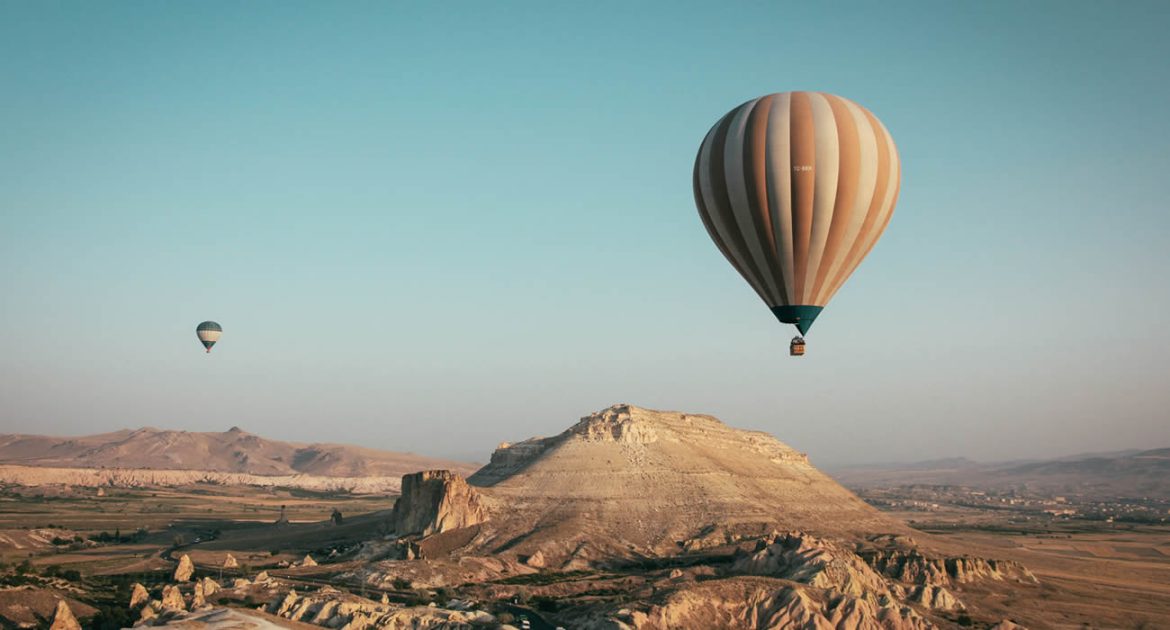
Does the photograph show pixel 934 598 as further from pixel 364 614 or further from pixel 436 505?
pixel 436 505

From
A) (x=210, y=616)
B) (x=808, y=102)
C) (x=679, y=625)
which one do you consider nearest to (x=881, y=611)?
(x=679, y=625)

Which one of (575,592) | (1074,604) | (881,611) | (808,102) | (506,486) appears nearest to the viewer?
(808,102)

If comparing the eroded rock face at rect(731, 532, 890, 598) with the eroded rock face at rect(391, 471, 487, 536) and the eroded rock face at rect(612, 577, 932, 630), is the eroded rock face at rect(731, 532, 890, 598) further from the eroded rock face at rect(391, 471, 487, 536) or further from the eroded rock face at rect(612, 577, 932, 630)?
the eroded rock face at rect(391, 471, 487, 536)

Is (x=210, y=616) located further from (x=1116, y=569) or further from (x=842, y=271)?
(x=1116, y=569)

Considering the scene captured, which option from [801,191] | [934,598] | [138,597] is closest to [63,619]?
[138,597]

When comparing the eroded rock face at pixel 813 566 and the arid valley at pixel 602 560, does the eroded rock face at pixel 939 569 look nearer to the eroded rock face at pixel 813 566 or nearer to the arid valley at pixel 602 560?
the arid valley at pixel 602 560

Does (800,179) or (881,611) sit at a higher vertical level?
(800,179)
